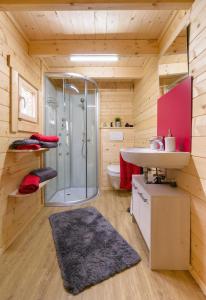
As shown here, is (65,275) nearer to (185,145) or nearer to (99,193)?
(185,145)

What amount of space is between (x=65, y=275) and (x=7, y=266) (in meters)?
0.54

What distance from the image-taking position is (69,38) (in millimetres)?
2277

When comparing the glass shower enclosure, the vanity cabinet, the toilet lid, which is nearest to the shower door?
the glass shower enclosure

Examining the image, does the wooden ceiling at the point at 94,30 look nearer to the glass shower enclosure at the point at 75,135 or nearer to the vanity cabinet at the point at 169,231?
the glass shower enclosure at the point at 75,135

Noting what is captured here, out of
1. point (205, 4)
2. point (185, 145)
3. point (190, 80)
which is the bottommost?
point (185, 145)

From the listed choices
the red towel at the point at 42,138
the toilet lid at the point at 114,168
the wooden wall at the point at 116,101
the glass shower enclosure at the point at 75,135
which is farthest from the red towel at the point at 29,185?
the wooden wall at the point at 116,101

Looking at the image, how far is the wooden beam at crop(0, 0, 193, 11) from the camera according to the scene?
1469 millimetres

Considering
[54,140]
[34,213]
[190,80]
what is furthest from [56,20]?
[34,213]

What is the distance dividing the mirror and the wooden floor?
168 cm

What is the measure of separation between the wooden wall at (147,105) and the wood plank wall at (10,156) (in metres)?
1.68

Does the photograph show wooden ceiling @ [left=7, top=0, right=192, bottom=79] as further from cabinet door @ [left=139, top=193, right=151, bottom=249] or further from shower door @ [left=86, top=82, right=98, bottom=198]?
cabinet door @ [left=139, top=193, right=151, bottom=249]

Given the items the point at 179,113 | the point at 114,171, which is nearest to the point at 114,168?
the point at 114,171

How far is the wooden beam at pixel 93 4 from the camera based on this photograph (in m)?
1.47

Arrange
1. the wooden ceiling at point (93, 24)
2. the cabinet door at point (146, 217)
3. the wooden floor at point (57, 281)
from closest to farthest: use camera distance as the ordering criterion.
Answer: the wooden floor at point (57, 281) → the cabinet door at point (146, 217) → the wooden ceiling at point (93, 24)
